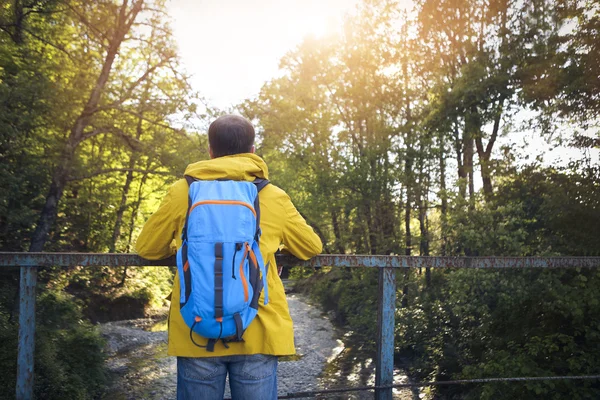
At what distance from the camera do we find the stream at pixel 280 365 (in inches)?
340

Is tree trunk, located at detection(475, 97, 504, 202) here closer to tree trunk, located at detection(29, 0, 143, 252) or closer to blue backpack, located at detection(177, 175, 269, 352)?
blue backpack, located at detection(177, 175, 269, 352)

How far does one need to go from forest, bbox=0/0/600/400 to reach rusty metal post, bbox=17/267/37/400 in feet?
12.3

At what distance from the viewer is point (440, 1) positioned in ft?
43.9

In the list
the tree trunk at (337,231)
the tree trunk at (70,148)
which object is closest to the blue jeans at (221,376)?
the tree trunk at (70,148)

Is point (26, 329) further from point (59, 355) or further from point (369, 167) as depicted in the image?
point (369, 167)

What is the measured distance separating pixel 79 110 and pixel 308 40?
994cm

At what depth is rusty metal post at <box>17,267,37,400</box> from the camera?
2.23 m

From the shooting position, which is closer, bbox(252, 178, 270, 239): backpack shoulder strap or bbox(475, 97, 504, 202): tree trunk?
bbox(252, 178, 270, 239): backpack shoulder strap

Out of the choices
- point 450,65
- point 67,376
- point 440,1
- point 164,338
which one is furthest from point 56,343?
point 440,1

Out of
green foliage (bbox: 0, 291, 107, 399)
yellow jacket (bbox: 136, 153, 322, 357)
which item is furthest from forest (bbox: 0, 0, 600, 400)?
yellow jacket (bbox: 136, 153, 322, 357)

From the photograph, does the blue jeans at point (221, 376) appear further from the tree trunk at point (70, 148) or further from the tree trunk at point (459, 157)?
the tree trunk at point (70, 148)

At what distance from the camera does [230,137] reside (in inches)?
75.8

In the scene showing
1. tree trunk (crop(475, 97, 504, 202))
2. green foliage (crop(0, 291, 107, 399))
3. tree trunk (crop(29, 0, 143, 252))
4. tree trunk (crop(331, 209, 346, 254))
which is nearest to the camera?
green foliage (crop(0, 291, 107, 399))

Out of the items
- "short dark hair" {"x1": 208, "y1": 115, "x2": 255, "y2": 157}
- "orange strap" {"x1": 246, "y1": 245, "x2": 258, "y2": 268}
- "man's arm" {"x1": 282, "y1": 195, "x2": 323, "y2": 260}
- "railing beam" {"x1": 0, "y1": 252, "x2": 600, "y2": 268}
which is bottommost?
"railing beam" {"x1": 0, "y1": 252, "x2": 600, "y2": 268}
